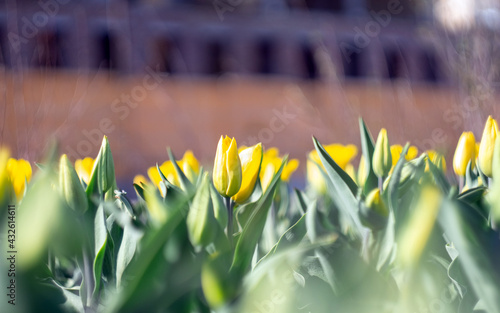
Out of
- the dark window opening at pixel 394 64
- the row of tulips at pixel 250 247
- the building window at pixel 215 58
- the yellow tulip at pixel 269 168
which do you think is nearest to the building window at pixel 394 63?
the dark window opening at pixel 394 64

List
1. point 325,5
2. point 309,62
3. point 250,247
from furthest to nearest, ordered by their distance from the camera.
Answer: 1. point 325,5
2. point 309,62
3. point 250,247

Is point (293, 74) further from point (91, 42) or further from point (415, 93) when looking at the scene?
point (91, 42)

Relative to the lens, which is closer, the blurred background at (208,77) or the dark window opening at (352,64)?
the blurred background at (208,77)

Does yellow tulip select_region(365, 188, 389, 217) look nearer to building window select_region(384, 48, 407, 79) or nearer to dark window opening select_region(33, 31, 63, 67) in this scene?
dark window opening select_region(33, 31, 63, 67)

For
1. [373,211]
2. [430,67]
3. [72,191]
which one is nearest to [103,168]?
[72,191]

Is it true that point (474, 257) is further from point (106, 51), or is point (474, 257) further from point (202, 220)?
point (106, 51)

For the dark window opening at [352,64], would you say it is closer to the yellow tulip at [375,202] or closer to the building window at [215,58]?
the building window at [215,58]
